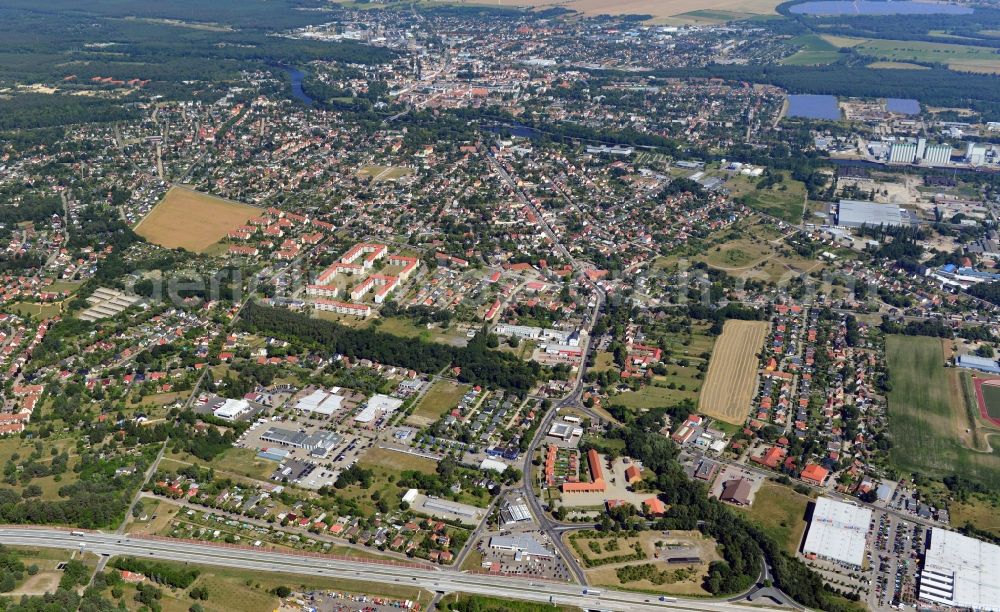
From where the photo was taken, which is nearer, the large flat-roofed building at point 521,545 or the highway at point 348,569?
the highway at point 348,569

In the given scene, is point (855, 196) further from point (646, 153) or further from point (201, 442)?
point (201, 442)

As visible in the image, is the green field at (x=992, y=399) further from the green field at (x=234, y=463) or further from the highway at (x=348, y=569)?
the green field at (x=234, y=463)

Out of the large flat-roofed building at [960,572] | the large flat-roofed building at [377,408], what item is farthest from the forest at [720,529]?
the large flat-roofed building at [377,408]

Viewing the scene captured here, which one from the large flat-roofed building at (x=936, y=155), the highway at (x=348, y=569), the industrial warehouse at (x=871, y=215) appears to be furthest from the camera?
→ the large flat-roofed building at (x=936, y=155)

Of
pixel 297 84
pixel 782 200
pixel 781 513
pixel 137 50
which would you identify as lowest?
pixel 781 513

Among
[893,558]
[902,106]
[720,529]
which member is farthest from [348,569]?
[902,106]

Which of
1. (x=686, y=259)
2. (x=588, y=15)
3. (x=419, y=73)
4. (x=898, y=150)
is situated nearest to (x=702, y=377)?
(x=686, y=259)

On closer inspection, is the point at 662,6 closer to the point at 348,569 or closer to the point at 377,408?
the point at 377,408
